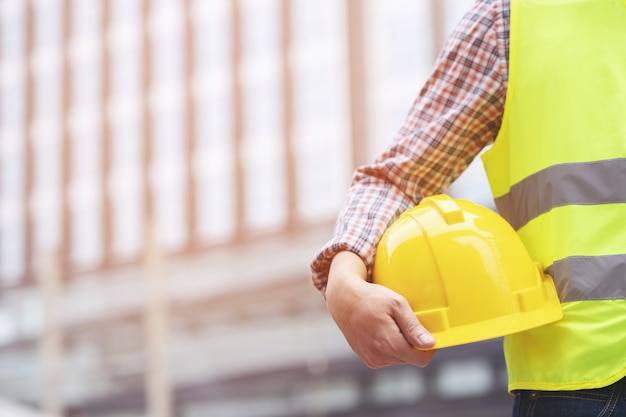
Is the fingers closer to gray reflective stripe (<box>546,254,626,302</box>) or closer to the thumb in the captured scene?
the thumb

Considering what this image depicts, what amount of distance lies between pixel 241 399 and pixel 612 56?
2057 centimetres

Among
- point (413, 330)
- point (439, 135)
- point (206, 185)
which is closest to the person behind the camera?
point (413, 330)

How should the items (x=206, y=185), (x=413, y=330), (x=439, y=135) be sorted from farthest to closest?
(x=206, y=185) → (x=439, y=135) → (x=413, y=330)

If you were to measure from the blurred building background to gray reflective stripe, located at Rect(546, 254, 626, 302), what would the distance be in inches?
632

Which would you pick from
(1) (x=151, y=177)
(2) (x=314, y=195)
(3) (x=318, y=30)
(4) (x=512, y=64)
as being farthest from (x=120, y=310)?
(4) (x=512, y=64)

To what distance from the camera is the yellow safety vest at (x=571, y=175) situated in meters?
1.02

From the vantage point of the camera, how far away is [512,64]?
1.13 m

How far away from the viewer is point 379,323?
1.01 m

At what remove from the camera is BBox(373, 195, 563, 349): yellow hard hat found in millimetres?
1055

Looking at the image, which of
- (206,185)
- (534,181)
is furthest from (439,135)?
(206,185)

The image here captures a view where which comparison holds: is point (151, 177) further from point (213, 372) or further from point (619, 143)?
point (619, 143)

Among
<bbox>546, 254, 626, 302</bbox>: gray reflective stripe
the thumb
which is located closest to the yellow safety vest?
<bbox>546, 254, 626, 302</bbox>: gray reflective stripe

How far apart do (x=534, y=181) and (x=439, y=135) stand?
0.14m

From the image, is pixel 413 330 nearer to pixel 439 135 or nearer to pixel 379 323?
pixel 379 323
